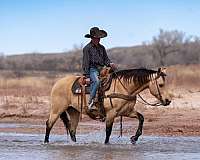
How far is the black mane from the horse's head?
0.55 feet

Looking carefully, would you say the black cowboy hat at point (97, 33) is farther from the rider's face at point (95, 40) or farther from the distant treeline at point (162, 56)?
the distant treeline at point (162, 56)

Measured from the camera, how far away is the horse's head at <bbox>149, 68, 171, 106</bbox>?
627 inches

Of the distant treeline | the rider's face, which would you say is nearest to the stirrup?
the rider's face

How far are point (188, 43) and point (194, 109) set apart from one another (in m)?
75.1

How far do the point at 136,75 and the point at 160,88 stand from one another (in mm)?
645

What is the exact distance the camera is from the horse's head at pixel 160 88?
52.3 ft

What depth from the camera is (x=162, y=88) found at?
16.0 m

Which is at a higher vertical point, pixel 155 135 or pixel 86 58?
pixel 86 58

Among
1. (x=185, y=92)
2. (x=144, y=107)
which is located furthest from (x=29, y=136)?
(x=185, y=92)

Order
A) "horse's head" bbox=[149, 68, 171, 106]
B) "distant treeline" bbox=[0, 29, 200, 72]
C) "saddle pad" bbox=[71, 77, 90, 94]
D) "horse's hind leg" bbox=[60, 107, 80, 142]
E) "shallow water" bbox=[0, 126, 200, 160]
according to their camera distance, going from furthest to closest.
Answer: "distant treeline" bbox=[0, 29, 200, 72] < "horse's hind leg" bbox=[60, 107, 80, 142] < "saddle pad" bbox=[71, 77, 90, 94] < "horse's head" bbox=[149, 68, 171, 106] < "shallow water" bbox=[0, 126, 200, 160]

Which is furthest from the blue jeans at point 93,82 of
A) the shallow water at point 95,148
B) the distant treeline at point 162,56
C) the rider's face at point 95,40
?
the distant treeline at point 162,56

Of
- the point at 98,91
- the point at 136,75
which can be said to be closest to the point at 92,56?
the point at 98,91

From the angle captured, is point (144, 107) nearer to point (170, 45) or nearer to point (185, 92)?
point (185, 92)

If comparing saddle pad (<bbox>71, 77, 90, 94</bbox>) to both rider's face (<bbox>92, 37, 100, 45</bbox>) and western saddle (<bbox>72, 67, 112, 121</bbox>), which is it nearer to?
western saddle (<bbox>72, 67, 112, 121</bbox>)
